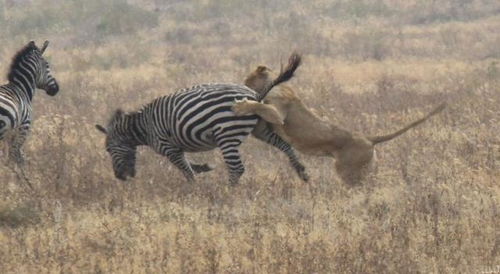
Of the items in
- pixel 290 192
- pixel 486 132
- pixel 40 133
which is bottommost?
pixel 486 132

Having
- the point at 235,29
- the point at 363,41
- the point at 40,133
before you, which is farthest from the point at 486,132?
the point at 235,29

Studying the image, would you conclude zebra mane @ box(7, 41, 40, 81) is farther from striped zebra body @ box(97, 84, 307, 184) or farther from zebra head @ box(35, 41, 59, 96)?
striped zebra body @ box(97, 84, 307, 184)

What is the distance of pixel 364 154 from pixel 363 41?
1711 cm

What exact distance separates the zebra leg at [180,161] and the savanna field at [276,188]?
0.57ft

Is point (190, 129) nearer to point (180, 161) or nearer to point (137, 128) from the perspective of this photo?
point (180, 161)

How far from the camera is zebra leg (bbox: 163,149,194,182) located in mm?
9695

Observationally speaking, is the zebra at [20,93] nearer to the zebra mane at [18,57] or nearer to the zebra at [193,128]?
the zebra mane at [18,57]

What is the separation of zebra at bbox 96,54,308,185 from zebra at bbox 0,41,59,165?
3.79 feet

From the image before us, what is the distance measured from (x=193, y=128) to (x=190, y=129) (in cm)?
5

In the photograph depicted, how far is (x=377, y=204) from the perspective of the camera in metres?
8.45

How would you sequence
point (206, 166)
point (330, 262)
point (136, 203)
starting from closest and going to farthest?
point (330, 262), point (136, 203), point (206, 166)

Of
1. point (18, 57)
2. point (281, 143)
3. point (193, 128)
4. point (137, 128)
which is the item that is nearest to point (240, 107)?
point (193, 128)

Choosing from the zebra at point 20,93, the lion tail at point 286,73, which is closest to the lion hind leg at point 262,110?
the lion tail at point 286,73

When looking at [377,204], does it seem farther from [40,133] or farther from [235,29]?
[235,29]
